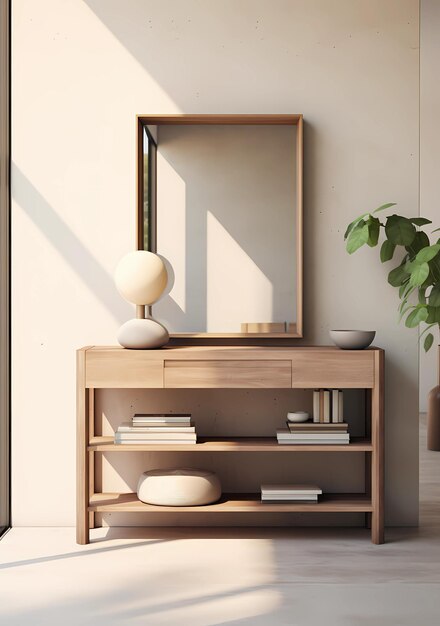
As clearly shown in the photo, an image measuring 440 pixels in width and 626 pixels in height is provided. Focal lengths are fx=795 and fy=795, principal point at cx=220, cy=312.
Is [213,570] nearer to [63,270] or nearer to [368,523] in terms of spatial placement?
[368,523]

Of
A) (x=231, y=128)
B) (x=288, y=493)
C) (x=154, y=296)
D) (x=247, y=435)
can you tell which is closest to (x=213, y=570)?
(x=288, y=493)

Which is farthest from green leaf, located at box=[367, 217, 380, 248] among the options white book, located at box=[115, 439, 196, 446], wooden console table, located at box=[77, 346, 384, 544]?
white book, located at box=[115, 439, 196, 446]

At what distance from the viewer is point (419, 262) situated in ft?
10.7

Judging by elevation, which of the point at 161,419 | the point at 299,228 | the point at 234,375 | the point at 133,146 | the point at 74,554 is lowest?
the point at 74,554

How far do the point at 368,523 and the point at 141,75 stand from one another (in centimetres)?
232

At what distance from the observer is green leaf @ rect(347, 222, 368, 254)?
11.3ft

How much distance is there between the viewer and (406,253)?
371 cm

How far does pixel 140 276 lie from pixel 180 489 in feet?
3.07

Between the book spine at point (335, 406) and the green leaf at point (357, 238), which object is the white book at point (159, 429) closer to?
the book spine at point (335, 406)

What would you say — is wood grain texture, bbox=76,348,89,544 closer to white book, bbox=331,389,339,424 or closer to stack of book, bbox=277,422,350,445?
stack of book, bbox=277,422,350,445

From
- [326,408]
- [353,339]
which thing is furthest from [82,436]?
[353,339]

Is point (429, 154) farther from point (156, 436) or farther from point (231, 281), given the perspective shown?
point (156, 436)

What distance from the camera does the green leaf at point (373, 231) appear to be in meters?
3.48

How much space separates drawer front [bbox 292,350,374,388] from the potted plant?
26 cm
